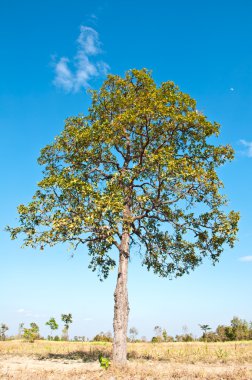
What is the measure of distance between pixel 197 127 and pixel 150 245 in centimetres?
759

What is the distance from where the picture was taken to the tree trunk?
1772 cm

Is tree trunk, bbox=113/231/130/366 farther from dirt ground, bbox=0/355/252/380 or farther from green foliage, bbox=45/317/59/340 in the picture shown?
green foliage, bbox=45/317/59/340

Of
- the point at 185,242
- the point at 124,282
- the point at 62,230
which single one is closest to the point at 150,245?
the point at 185,242

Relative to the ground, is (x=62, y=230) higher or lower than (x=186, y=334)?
higher

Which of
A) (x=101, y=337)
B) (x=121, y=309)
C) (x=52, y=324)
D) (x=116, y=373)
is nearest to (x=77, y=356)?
(x=121, y=309)

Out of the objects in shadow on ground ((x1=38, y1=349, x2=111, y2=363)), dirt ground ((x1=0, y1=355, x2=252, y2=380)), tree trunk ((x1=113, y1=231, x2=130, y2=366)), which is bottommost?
dirt ground ((x1=0, y1=355, x2=252, y2=380))

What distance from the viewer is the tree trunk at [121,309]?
698 inches

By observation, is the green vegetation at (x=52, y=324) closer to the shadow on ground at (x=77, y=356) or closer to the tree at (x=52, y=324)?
the tree at (x=52, y=324)

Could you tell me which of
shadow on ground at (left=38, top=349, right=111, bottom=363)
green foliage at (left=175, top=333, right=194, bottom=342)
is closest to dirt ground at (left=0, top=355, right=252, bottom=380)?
shadow on ground at (left=38, top=349, right=111, bottom=363)

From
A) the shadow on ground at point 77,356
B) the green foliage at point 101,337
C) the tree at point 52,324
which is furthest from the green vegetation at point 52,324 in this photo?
the shadow on ground at point 77,356

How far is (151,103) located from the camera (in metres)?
19.2

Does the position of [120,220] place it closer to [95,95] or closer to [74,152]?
[74,152]

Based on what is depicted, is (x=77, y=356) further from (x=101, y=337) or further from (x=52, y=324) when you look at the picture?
(x=52, y=324)

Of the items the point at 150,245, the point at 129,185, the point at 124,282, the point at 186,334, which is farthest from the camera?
the point at 186,334
